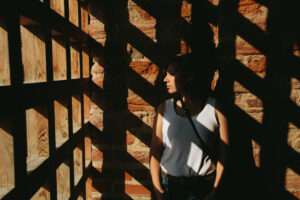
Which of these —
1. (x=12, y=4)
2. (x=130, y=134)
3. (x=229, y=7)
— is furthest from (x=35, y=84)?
(x=229, y=7)

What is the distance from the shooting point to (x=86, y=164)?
4.88 ft

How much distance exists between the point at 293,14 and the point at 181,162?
111 cm

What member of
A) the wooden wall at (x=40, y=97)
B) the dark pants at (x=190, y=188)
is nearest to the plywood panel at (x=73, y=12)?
the wooden wall at (x=40, y=97)

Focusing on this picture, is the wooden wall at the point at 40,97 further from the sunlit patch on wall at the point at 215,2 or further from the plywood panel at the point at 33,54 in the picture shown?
the sunlit patch on wall at the point at 215,2

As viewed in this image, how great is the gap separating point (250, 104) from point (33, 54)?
4.12 feet

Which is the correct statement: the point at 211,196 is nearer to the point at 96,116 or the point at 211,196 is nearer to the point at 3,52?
the point at 96,116

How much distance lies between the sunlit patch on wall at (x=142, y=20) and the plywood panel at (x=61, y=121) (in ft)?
2.29

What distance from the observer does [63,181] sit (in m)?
1.15

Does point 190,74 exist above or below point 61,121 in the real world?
above

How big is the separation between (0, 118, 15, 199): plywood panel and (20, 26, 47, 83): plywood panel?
243mm

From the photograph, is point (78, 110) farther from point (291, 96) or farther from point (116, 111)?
point (291, 96)

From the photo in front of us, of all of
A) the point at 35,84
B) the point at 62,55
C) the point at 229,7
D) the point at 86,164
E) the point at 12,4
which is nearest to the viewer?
the point at 12,4

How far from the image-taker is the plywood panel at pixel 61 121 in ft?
3.64

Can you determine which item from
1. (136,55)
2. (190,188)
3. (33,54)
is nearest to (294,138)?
(190,188)
